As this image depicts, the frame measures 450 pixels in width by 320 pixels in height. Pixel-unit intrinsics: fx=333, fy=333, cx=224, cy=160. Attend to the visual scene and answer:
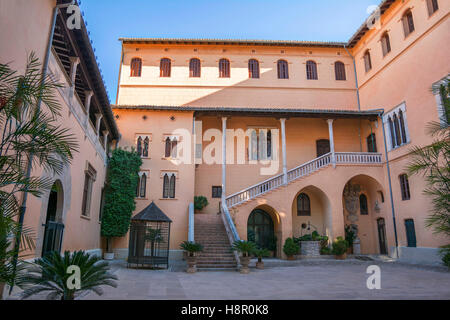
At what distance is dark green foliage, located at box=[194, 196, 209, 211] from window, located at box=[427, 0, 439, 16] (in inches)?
630

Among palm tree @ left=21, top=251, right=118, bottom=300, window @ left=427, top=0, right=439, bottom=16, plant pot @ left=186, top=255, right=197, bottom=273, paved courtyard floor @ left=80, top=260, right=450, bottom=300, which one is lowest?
paved courtyard floor @ left=80, top=260, right=450, bottom=300

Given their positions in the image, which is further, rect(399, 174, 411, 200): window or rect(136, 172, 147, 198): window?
rect(136, 172, 147, 198): window

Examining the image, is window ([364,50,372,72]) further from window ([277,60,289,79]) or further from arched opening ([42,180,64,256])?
arched opening ([42,180,64,256])

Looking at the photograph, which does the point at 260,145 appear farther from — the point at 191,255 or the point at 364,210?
the point at 191,255

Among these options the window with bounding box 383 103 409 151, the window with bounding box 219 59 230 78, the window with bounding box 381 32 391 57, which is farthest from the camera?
the window with bounding box 219 59 230 78

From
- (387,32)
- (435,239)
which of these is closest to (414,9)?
(387,32)

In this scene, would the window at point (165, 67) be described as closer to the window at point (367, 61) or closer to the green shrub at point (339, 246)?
the window at point (367, 61)

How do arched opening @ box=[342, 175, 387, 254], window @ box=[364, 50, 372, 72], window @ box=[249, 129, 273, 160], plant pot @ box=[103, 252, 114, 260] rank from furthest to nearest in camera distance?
window @ box=[364, 50, 372, 72], window @ box=[249, 129, 273, 160], arched opening @ box=[342, 175, 387, 254], plant pot @ box=[103, 252, 114, 260]

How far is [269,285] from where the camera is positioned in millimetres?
9836

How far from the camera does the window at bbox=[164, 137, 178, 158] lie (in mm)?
20422

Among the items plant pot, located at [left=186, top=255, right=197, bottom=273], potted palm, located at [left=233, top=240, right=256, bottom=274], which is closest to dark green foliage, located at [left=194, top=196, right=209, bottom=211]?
potted palm, located at [left=233, top=240, right=256, bottom=274]

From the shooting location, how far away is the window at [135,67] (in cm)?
2392

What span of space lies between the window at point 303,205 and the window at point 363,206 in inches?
130
